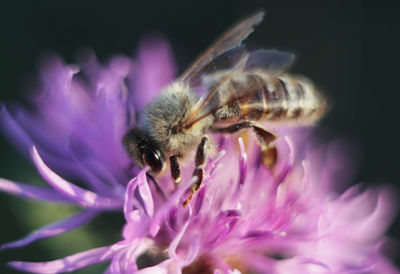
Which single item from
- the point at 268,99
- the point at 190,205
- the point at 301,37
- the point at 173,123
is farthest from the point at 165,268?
the point at 301,37

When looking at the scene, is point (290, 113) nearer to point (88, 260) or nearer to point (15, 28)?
point (88, 260)

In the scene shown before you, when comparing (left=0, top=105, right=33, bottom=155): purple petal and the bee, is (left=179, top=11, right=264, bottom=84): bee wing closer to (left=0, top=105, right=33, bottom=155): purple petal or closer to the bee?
the bee

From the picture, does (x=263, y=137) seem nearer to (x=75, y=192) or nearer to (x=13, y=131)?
(x=75, y=192)

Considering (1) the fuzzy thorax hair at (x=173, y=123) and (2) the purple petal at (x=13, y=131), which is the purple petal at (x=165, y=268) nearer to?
(1) the fuzzy thorax hair at (x=173, y=123)

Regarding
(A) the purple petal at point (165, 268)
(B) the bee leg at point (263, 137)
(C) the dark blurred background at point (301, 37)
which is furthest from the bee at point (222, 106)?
(C) the dark blurred background at point (301, 37)

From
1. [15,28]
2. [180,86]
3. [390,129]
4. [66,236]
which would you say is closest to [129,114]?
[180,86]
